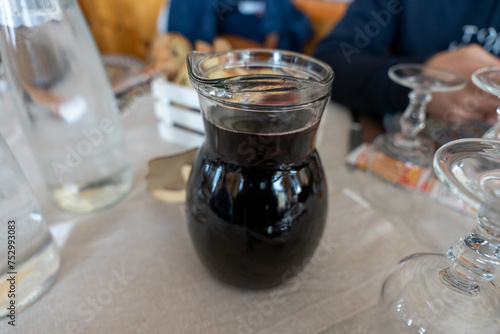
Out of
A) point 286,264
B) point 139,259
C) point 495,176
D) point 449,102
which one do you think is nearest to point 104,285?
point 139,259

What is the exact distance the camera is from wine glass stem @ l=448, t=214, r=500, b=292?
172 mm

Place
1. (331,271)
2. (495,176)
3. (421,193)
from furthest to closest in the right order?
1. (421,193)
2. (331,271)
3. (495,176)

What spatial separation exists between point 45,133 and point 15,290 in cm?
16

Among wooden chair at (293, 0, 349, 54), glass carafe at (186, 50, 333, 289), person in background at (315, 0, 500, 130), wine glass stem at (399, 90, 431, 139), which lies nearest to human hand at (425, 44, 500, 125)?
person in background at (315, 0, 500, 130)

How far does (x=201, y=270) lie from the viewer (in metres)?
0.29

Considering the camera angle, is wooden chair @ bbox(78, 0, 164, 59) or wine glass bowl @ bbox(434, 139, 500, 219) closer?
wine glass bowl @ bbox(434, 139, 500, 219)

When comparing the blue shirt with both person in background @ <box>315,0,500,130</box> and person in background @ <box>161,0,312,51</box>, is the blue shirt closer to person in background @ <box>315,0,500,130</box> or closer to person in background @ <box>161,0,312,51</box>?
person in background @ <box>315,0,500,130</box>

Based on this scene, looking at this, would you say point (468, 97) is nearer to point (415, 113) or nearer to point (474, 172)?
point (415, 113)

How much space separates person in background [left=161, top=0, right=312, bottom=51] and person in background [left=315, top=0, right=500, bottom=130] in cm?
46

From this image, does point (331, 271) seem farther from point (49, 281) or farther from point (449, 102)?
point (449, 102)

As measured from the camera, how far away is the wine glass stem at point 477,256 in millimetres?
172

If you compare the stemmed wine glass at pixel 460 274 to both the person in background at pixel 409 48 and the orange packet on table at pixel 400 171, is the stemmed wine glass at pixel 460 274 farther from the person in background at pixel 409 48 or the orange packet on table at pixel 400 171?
the person in background at pixel 409 48

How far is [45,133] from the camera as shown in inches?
13.3

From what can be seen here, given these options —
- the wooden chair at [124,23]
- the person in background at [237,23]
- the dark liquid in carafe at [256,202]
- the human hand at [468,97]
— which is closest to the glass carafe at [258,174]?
the dark liquid in carafe at [256,202]
